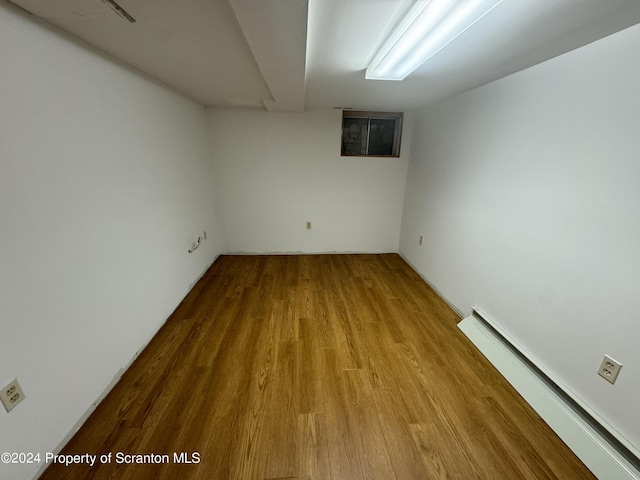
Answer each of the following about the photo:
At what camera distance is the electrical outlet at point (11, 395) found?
101 cm

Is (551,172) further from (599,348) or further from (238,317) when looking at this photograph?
(238,317)

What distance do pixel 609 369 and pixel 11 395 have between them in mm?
2613

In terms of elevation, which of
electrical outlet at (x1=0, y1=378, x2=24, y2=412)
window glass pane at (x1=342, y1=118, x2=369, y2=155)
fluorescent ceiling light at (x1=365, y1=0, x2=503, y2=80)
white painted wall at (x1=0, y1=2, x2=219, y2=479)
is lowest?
electrical outlet at (x1=0, y1=378, x2=24, y2=412)

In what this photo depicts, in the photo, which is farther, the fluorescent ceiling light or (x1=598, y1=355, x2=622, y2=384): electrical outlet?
(x1=598, y1=355, x2=622, y2=384): electrical outlet

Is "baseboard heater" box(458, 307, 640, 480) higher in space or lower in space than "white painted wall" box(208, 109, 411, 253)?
lower

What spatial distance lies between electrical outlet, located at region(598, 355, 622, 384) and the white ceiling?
1483 mm

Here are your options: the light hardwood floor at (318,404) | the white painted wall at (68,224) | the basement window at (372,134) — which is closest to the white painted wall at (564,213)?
the light hardwood floor at (318,404)

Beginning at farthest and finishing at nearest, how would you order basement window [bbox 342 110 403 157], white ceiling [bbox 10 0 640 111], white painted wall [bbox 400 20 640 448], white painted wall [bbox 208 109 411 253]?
basement window [bbox 342 110 403 157], white painted wall [bbox 208 109 411 253], white painted wall [bbox 400 20 640 448], white ceiling [bbox 10 0 640 111]

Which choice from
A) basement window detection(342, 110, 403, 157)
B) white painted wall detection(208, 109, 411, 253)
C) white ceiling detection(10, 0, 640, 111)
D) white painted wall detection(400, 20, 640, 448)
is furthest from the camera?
basement window detection(342, 110, 403, 157)

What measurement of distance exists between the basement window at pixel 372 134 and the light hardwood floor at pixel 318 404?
2.09 metres

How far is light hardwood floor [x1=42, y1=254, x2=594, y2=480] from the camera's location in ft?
4.07

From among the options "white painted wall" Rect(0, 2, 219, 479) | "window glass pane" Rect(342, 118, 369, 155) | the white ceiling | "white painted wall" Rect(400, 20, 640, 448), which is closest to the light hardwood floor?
"white painted wall" Rect(0, 2, 219, 479)

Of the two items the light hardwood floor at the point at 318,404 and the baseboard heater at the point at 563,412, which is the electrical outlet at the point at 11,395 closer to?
the light hardwood floor at the point at 318,404

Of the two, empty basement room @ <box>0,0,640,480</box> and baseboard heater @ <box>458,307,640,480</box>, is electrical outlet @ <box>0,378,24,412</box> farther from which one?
baseboard heater @ <box>458,307,640,480</box>
